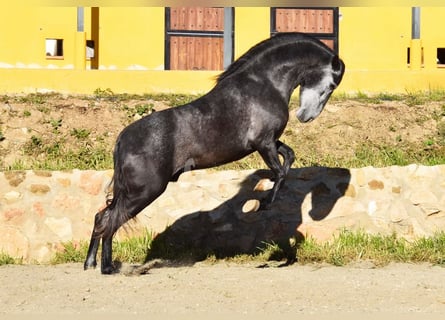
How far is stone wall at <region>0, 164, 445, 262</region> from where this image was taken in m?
11.5

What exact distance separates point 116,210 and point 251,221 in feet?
6.89

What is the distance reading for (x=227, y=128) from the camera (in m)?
10.0

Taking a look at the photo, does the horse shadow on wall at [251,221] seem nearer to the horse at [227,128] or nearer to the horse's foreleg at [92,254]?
the horse's foreleg at [92,254]

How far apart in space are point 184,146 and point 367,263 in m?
2.47

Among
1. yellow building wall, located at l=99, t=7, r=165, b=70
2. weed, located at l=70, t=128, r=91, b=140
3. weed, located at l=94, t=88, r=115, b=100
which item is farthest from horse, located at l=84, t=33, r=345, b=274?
yellow building wall, located at l=99, t=7, r=165, b=70

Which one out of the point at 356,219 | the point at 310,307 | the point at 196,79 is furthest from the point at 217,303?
the point at 196,79

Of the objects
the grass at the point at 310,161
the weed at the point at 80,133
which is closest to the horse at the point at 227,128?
the grass at the point at 310,161

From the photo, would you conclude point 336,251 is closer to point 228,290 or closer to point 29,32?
point 228,290

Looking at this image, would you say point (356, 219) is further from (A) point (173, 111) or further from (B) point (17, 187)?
(B) point (17, 187)

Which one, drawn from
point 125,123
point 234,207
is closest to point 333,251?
point 234,207

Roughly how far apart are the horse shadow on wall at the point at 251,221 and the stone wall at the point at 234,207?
0.5 inches

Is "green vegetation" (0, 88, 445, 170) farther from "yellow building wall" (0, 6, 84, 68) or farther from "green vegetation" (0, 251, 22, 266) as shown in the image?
"yellow building wall" (0, 6, 84, 68)

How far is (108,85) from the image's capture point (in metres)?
16.8

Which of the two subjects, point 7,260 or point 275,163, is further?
point 7,260
